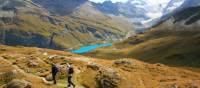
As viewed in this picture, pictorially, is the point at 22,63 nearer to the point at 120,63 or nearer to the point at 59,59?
the point at 59,59

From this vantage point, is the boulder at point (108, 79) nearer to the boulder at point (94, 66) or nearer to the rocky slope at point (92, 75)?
the rocky slope at point (92, 75)

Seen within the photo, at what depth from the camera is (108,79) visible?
5316cm

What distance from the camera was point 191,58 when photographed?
609 ft

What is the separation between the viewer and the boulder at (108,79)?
52.3 m

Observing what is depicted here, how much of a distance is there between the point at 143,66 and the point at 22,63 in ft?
65.4

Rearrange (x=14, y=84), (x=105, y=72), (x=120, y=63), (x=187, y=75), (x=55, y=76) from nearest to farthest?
1. (x=14, y=84)
2. (x=55, y=76)
3. (x=105, y=72)
4. (x=120, y=63)
5. (x=187, y=75)

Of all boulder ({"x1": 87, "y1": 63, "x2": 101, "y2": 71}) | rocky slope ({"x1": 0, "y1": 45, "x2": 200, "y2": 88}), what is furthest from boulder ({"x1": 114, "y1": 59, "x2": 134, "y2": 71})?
boulder ({"x1": 87, "y1": 63, "x2": 101, "y2": 71})

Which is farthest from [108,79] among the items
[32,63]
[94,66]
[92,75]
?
[32,63]

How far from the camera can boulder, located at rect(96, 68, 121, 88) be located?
2059 inches

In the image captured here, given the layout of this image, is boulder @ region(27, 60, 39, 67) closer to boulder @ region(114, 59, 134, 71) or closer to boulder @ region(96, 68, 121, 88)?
boulder @ region(96, 68, 121, 88)

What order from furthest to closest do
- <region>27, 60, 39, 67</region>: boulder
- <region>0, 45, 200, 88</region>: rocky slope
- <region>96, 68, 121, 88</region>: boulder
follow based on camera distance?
1. <region>27, 60, 39, 67</region>: boulder
2. <region>96, 68, 121, 88</region>: boulder
3. <region>0, 45, 200, 88</region>: rocky slope

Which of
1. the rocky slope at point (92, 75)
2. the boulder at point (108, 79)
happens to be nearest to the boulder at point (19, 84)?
the rocky slope at point (92, 75)

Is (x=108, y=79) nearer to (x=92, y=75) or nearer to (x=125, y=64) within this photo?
(x=92, y=75)

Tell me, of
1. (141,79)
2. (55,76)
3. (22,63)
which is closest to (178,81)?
(141,79)
